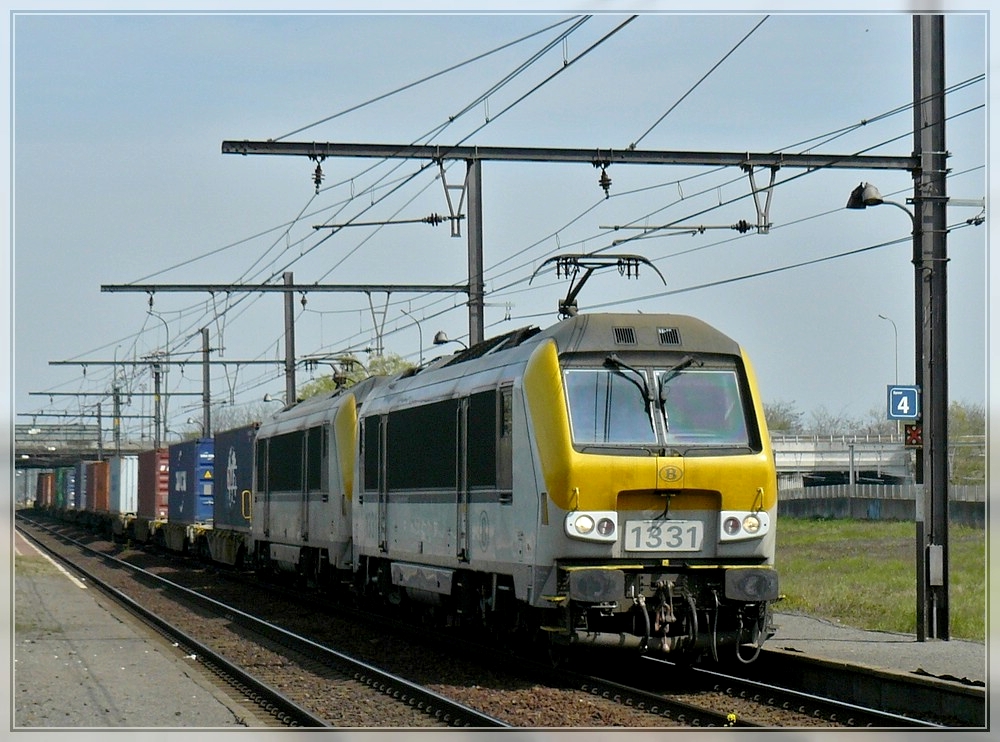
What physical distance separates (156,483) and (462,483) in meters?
31.1

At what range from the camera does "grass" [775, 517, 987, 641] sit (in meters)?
18.5

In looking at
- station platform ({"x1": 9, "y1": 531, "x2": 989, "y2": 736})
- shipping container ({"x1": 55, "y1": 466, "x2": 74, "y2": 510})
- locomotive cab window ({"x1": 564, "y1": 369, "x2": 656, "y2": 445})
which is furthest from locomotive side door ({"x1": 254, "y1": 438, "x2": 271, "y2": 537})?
shipping container ({"x1": 55, "y1": 466, "x2": 74, "y2": 510})

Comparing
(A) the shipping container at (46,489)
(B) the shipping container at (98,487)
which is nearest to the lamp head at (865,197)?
(B) the shipping container at (98,487)

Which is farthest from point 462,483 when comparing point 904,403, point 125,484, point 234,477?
point 125,484

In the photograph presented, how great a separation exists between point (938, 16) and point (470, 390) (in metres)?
6.60

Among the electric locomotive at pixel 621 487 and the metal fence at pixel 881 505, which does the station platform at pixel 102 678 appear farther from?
the metal fence at pixel 881 505

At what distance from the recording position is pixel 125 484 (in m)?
52.6

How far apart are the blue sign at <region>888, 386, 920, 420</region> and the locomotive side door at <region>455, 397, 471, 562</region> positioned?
4531 millimetres

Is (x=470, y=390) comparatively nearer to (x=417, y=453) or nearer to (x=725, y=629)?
(x=417, y=453)

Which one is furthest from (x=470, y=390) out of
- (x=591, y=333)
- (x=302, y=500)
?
(x=302, y=500)

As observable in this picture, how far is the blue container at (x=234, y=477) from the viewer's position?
31.1 metres

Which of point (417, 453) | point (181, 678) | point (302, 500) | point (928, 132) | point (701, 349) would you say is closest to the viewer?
point (701, 349)

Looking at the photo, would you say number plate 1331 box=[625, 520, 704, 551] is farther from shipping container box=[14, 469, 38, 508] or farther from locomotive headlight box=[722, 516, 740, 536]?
shipping container box=[14, 469, 38, 508]

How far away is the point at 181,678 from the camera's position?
49.2ft
